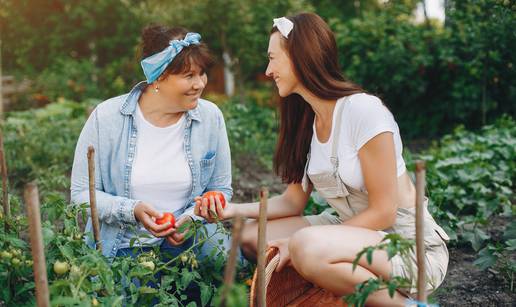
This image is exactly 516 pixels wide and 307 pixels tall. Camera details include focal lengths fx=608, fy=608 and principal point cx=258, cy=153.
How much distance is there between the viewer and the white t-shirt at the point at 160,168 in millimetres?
2613

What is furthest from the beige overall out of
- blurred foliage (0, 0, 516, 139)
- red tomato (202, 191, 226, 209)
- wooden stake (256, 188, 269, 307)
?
blurred foliage (0, 0, 516, 139)

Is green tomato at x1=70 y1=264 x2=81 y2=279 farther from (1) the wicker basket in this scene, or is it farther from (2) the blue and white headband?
(2) the blue and white headband

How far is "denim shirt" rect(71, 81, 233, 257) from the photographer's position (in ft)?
8.27

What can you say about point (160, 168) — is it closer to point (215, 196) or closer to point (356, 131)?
point (215, 196)

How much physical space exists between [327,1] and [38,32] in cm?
504

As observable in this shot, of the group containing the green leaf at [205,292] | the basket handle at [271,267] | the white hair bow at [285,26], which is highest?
the white hair bow at [285,26]

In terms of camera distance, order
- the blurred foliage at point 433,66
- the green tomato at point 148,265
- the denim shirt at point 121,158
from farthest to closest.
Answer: the blurred foliage at point 433,66
the denim shirt at point 121,158
the green tomato at point 148,265

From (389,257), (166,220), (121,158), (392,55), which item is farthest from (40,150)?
(389,257)

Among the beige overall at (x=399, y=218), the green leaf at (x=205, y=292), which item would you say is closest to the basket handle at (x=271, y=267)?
the green leaf at (x=205, y=292)

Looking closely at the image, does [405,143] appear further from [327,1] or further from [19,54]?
[19,54]

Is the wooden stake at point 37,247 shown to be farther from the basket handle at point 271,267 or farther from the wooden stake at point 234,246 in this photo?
the basket handle at point 271,267

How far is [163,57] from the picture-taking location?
251cm

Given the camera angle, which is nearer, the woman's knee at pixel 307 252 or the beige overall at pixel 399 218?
the woman's knee at pixel 307 252

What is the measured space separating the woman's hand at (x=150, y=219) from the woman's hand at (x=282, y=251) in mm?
407
